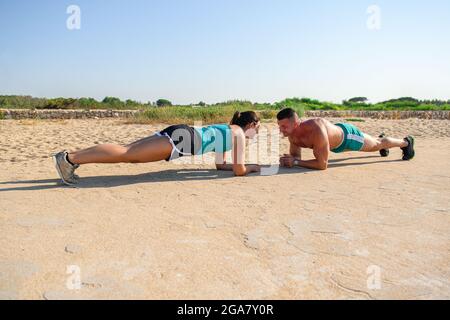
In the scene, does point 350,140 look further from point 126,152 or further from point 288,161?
point 126,152

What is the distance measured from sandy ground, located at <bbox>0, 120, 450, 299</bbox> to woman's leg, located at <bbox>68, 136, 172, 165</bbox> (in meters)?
0.26

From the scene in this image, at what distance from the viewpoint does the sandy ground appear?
1739mm

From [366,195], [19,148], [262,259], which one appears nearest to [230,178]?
[366,195]

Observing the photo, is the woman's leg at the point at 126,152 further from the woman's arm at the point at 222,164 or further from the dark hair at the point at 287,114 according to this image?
the dark hair at the point at 287,114

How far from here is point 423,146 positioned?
7359 millimetres

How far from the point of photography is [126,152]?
393 cm

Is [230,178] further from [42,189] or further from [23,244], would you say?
[23,244]

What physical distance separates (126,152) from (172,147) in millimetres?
459
